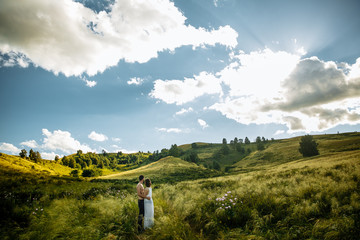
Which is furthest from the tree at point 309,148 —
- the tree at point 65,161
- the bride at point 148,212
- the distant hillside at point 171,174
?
the tree at point 65,161

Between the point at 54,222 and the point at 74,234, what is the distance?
104cm

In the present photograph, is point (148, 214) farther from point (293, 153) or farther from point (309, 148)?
point (293, 153)

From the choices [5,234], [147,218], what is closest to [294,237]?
[147,218]

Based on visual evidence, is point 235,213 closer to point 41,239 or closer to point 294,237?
point 294,237

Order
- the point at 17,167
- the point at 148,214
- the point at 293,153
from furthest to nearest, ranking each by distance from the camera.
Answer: the point at 293,153
the point at 17,167
the point at 148,214

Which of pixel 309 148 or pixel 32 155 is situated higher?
pixel 32 155

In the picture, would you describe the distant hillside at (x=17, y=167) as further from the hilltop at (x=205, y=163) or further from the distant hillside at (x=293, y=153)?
the distant hillside at (x=293, y=153)

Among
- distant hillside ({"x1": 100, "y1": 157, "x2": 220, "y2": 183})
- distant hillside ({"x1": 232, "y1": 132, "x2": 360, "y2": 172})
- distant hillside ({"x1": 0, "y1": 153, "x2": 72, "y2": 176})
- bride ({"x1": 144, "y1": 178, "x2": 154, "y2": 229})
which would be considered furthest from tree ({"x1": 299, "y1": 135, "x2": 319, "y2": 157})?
distant hillside ({"x1": 0, "y1": 153, "x2": 72, "y2": 176})

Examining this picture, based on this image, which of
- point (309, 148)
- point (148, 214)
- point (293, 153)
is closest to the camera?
point (148, 214)

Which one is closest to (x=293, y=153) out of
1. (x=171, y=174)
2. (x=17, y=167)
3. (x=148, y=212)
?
(x=171, y=174)

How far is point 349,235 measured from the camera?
3672mm

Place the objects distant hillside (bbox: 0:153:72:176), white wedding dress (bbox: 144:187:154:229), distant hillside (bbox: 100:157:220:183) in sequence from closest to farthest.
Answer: white wedding dress (bbox: 144:187:154:229)
distant hillside (bbox: 0:153:72:176)
distant hillside (bbox: 100:157:220:183)

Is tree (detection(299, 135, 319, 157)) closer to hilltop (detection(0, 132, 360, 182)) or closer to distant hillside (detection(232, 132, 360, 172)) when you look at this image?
distant hillside (detection(232, 132, 360, 172))

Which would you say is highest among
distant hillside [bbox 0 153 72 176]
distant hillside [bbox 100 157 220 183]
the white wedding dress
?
the white wedding dress
